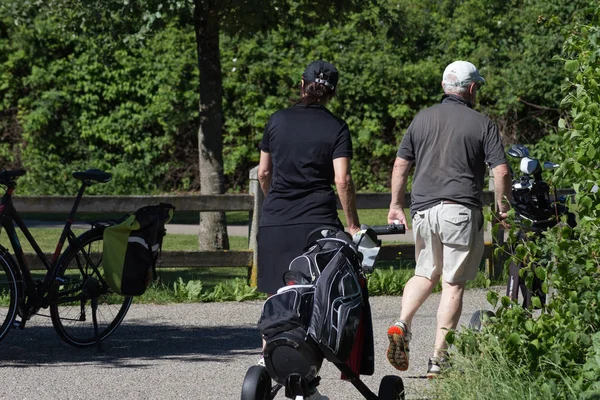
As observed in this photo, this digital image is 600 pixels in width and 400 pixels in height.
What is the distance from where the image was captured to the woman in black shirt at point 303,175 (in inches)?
215

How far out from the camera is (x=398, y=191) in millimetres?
6277

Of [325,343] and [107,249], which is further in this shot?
[107,249]

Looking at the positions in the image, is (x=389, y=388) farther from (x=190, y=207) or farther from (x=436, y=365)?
(x=190, y=207)

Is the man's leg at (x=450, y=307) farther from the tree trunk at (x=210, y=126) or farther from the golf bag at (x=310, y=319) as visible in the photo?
the tree trunk at (x=210, y=126)

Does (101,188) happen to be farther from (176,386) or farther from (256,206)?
(176,386)

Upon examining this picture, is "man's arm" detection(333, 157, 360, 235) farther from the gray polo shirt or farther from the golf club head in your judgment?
the golf club head

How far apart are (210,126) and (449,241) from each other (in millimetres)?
6500

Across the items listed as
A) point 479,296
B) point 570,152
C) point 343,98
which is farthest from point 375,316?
point 343,98

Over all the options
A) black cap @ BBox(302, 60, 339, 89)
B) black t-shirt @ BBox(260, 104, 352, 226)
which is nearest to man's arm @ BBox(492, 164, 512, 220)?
black t-shirt @ BBox(260, 104, 352, 226)

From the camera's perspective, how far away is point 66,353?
279 inches

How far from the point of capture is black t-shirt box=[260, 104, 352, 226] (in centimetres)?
548

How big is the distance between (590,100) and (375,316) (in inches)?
165

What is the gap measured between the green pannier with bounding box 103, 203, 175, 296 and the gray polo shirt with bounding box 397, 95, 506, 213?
6.13 ft

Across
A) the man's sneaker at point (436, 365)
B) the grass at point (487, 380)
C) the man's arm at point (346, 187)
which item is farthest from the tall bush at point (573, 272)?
the man's arm at point (346, 187)
